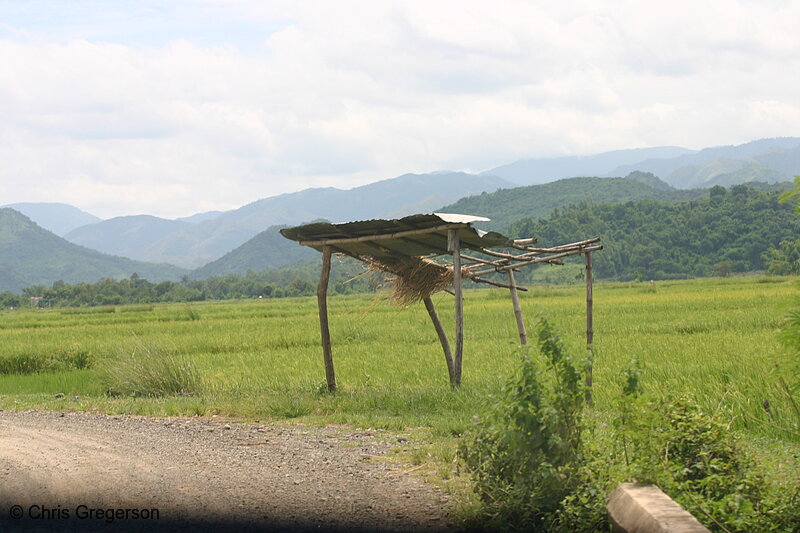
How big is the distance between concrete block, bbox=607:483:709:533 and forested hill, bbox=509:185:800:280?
62523 millimetres

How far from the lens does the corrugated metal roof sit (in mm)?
9156

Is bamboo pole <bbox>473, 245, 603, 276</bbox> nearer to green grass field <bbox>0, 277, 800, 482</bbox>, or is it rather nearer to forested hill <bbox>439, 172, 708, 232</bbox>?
green grass field <bbox>0, 277, 800, 482</bbox>

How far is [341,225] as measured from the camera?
9.91 meters

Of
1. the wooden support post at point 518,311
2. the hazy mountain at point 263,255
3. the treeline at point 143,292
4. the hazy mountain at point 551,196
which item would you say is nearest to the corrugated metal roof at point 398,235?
the wooden support post at point 518,311

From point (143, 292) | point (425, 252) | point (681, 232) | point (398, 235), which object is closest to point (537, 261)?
point (425, 252)

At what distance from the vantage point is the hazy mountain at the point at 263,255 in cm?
17812

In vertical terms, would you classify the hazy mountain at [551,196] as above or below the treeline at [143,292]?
above

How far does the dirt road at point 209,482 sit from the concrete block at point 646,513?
1.15 meters

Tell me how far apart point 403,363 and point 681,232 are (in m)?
60.6

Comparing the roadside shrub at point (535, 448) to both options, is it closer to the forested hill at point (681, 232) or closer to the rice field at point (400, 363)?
the rice field at point (400, 363)

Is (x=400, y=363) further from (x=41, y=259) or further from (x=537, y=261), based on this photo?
(x=41, y=259)

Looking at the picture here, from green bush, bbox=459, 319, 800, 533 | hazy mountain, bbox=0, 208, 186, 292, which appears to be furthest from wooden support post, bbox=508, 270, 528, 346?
hazy mountain, bbox=0, 208, 186, 292

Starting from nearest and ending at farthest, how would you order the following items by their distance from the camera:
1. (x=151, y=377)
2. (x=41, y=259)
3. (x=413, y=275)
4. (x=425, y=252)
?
(x=425, y=252)
(x=413, y=275)
(x=151, y=377)
(x=41, y=259)

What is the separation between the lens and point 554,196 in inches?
4970
